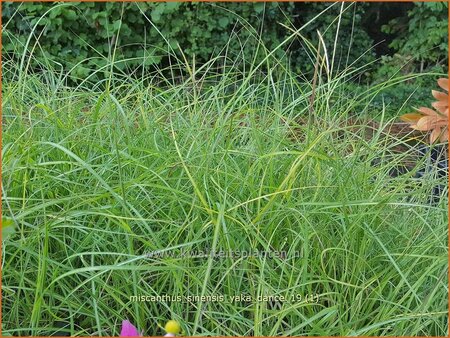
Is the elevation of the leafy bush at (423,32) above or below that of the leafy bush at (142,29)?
below

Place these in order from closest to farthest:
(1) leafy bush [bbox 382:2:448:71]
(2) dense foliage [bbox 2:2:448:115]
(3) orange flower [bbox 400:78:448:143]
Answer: (3) orange flower [bbox 400:78:448:143] → (2) dense foliage [bbox 2:2:448:115] → (1) leafy bush [bbox 382:2:448:71]

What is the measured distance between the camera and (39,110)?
7.56 feet

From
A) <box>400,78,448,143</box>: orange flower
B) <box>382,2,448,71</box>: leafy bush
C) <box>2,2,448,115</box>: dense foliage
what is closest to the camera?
<box>400,78,448,143</box>: orange flower

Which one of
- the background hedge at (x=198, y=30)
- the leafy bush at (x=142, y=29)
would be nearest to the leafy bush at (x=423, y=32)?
the background hedge at (x=198, y=30)

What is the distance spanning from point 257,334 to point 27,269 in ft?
1.98

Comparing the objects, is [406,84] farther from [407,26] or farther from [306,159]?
[306,159]

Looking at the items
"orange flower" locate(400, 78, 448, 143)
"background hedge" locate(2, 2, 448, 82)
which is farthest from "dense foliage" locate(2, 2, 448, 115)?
"orange flower" locate(400, 78, 448, 143)

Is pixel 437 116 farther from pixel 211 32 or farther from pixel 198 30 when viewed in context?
pixel 211 32

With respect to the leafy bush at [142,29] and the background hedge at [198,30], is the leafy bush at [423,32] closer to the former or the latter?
the background hedge at [198,30]

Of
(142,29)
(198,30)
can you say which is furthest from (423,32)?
(142,29)

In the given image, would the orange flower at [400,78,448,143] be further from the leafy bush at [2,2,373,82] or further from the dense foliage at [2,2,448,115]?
the leafy bush at [2,2,373,82]

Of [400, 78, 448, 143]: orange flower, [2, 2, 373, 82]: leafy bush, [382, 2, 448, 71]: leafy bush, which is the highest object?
[400, 78, 448, 143]: orange flower

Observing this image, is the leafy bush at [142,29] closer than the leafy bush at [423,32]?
Yes

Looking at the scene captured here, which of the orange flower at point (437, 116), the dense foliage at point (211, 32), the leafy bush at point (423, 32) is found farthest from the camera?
the leafy bush at point (423, 32)
